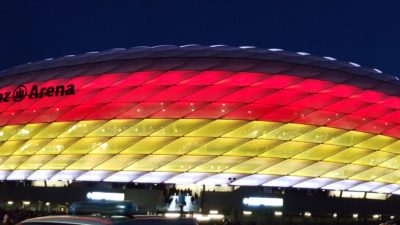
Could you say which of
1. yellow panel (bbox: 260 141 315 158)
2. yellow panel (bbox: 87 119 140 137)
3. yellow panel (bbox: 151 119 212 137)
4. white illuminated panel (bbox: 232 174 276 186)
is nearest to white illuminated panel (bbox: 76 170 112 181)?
yellow panel (bbox: 87 119 140 137)

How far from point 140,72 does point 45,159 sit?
8.80 metres

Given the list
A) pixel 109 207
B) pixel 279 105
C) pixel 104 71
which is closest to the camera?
pixel 109 207

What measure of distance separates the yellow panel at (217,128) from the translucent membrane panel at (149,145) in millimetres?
1725

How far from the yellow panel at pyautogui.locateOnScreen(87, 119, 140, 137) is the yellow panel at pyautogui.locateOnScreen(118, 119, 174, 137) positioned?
27 centimetres

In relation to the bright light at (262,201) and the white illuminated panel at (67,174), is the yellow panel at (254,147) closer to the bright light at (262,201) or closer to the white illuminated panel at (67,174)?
the bright light at (262,201)

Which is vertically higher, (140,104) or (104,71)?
(104,71)

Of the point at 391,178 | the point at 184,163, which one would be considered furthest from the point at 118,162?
the point at 391,178

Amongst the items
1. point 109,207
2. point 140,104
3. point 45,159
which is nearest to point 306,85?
point 140,104

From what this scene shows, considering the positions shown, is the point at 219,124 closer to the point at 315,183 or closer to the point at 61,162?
the point at 315,183

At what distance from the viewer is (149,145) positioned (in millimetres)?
40781

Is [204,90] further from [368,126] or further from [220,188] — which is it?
[368,126]

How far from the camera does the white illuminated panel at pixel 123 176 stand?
4178 centimetres

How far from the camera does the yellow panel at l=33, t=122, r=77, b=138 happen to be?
Answer: 4262cm

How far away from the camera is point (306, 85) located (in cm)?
4119
